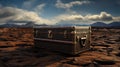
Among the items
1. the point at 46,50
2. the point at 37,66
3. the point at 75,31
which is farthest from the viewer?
the point at 46,50

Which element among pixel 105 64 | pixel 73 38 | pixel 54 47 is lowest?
pixel 105 64

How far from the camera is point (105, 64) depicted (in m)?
7.18

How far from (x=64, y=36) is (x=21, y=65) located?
296 centimetres

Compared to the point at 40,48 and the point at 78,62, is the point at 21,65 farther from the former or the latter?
the point at 40,48

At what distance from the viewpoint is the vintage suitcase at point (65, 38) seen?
8039 millimetres

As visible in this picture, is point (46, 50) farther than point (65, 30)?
Yes

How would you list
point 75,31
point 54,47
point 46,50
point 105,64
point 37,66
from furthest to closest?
1. point 46,50
2. point 54,47
3. point 75,31
4. point 105,64
5. point 37,66

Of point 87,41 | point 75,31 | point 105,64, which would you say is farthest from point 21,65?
point 87,41

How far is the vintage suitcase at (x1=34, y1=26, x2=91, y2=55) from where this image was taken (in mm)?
8039

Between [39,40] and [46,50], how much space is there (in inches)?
42.1

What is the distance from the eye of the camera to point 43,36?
33.5 ft

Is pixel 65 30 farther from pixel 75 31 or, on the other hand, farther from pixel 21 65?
pixel 21 65

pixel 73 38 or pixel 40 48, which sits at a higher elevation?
pixel 73 38

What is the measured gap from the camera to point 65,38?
833cm
